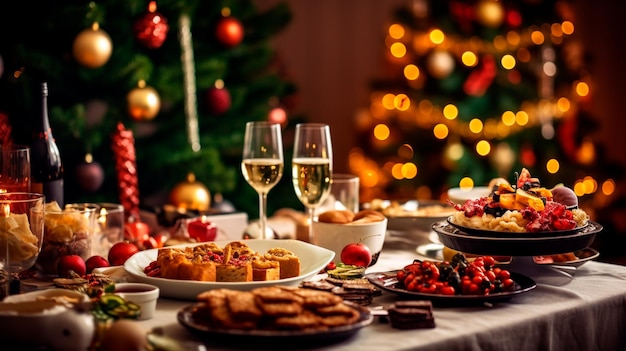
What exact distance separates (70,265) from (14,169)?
28cm

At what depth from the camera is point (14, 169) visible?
1.79 meters

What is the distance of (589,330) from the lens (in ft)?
5.00

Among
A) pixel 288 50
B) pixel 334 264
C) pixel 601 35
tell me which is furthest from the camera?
Answer: pixel 601 35

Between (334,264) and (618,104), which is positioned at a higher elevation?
(618,104)

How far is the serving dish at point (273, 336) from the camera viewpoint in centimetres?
118

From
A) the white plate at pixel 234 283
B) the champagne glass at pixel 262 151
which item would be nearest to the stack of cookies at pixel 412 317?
the white plate at pixel 234 283

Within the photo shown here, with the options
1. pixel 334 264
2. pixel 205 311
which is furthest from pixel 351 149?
pixel 205 311

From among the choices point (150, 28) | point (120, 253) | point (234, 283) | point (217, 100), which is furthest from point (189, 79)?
point (234, 283)

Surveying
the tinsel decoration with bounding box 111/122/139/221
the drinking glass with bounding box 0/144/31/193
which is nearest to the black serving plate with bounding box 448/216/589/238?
the drinking glass with bounding box 0/144/31/193

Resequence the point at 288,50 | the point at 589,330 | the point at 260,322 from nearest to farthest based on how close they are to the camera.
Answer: the point at 260,322 → the point at 589,330 → the point at 288,50

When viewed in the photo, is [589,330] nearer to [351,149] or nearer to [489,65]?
[489,65]

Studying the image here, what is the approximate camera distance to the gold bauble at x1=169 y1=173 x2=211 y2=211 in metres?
3.40

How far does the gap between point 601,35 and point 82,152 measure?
449 centimetres

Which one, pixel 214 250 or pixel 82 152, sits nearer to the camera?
pixel 214 250
